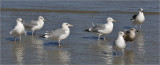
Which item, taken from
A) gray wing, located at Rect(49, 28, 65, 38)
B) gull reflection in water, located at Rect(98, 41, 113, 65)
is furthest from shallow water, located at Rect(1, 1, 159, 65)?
gray wing, located at Rect(49, 28, 65, 38)

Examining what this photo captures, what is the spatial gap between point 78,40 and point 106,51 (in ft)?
8.59

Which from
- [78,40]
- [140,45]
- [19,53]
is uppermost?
[78,40]

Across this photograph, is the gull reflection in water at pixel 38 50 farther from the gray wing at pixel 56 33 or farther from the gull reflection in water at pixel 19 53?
the gray wing at pixel 56 33

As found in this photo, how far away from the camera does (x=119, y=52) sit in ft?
47.9

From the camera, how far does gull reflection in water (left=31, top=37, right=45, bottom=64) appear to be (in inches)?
517

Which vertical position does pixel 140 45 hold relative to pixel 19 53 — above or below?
above

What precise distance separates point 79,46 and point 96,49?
0.79 meters

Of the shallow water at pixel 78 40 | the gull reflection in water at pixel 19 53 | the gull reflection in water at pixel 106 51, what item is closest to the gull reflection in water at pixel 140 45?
the shallow water at pixel 78 40

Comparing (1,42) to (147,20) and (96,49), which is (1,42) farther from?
(147,20)

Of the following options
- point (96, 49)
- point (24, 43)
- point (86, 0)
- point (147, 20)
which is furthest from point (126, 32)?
point (86, 0)

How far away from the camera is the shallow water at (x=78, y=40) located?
43.6 ft

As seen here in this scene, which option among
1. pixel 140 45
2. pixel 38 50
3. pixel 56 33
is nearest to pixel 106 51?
pixel 140 45

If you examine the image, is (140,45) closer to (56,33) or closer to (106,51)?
(106,51)

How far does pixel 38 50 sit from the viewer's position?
48.6 ft
